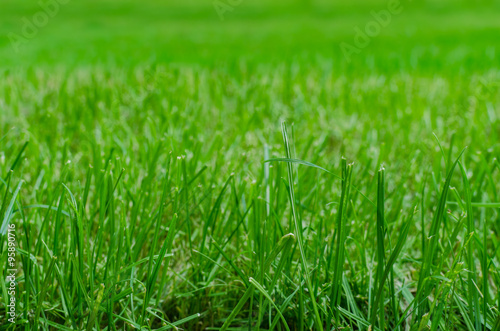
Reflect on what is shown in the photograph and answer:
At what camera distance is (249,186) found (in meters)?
1.58

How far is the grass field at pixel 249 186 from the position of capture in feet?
3.13

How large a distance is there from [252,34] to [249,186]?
6579 millimetres

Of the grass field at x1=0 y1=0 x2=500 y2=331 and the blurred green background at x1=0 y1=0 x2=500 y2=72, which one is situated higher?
the blurred green background at x1=0 y1=0 x2=500 y2=72

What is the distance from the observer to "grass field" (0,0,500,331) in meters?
0.95

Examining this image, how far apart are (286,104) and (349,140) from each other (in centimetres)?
79

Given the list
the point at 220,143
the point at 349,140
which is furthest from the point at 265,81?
the point at 220,143

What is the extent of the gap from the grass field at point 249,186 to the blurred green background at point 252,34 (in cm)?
9

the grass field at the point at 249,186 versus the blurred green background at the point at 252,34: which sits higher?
the blurred green background at the point at 252,34

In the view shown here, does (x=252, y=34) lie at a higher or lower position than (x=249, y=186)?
higher

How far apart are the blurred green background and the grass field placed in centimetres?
9

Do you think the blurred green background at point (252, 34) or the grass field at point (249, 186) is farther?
the blurred green background at point (252, 34)

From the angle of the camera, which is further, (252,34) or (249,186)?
(252,34)

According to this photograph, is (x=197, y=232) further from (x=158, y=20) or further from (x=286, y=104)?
(x=158, y=20)

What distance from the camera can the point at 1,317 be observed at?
1.01m
